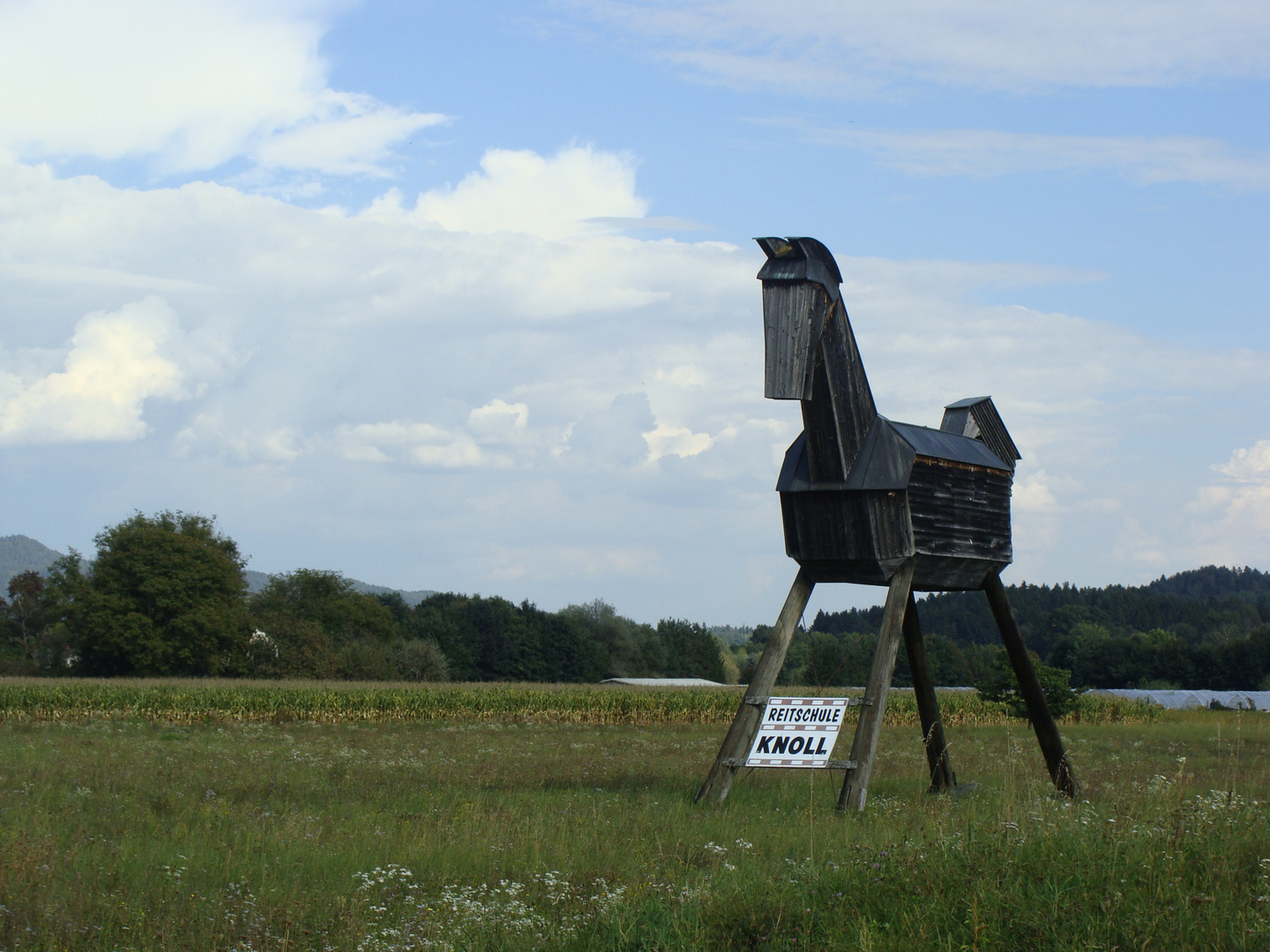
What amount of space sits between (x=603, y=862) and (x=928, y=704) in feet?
22.8

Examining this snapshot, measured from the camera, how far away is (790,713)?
11516 mm

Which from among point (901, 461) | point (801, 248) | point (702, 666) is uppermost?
point (801, 248)

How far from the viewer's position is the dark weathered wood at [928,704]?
13.5m

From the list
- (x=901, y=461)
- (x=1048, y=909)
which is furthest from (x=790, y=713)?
(x=1048, y=909)

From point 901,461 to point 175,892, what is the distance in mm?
7906

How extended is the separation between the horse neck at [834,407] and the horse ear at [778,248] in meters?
0.78

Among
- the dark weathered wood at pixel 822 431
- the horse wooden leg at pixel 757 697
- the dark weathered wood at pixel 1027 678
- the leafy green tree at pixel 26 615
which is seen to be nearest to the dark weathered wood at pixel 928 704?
the dark weathered wood at pixel 1027 678

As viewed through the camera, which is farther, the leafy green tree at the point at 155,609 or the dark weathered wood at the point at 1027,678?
the leafy green tree at the point at 155,609

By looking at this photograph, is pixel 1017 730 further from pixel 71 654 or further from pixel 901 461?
pixel 71 654

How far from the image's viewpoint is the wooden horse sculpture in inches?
437

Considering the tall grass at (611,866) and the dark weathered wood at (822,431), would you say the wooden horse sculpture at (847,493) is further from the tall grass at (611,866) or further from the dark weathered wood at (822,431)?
the tall grass at (611,866)

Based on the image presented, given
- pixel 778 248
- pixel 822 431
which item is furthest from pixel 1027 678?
pixel 778 248

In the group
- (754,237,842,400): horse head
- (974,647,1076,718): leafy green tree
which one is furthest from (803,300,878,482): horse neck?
(974,647,1076,718): leafy green tree

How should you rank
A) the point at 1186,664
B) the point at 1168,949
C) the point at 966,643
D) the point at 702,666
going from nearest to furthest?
the point at 1168,949, the point at 1186,664, the point at 702,666, the point at 966,643
